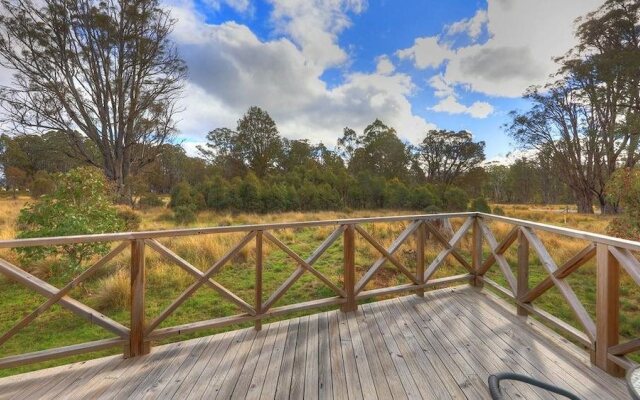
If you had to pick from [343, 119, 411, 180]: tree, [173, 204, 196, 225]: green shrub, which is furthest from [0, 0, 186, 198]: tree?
[343, 119, 411, 180]: tree

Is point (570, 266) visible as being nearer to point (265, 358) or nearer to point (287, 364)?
point (287, 364)

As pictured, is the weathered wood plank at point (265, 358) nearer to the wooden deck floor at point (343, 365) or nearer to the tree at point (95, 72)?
the wooden deck floor at point (343, 365)

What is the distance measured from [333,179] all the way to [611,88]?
52.6 ft

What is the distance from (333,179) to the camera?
2025 centimetres

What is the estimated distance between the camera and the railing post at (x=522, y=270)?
10.3ft

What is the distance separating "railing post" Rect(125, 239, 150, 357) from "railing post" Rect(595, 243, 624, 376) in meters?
3.61

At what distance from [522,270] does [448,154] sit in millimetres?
27912

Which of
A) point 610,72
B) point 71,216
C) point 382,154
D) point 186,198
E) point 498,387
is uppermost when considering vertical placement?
point 610,72

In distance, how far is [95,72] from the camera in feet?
41.0

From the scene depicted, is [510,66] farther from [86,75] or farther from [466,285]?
[86,75]

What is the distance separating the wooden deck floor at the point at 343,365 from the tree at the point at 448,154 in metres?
27.2

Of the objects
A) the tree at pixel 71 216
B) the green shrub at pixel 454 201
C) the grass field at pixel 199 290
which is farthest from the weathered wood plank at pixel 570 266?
the green shrub at pixel 454 201

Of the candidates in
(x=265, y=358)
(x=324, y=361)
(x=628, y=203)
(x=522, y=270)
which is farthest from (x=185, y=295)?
(x=628, y=203)

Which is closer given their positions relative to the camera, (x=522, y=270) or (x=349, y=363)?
(x=349, y=363)
